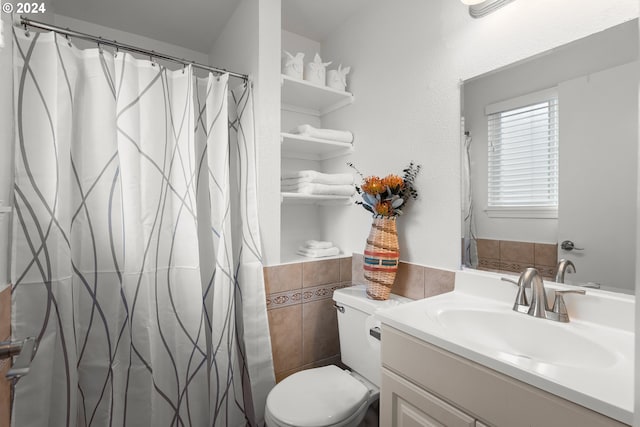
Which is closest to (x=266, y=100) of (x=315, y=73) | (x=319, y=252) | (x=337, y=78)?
(x=315, y=73)

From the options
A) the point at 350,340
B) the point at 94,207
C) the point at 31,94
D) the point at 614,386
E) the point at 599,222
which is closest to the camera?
the point at 614,386

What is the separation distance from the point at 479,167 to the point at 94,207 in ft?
5.29

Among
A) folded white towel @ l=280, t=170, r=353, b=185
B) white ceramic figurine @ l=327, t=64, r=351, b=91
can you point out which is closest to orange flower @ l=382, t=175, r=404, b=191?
folded white towel @ l=280, t=170, r=353, b=185

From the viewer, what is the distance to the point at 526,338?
987 mm

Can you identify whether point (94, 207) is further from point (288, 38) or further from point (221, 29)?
point (288, 38)

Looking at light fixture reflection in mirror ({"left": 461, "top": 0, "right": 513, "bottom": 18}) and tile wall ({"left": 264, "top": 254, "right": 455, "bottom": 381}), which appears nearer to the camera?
light fixture reflection in mirror ({"left": 461, "top": 0, "right": 513, "bottom": 18})

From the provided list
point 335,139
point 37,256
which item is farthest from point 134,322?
point 335,139

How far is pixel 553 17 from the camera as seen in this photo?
104cm

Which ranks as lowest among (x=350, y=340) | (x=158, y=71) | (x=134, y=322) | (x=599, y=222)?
(x=350, y=340)

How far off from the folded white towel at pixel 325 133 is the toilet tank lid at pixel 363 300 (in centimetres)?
89

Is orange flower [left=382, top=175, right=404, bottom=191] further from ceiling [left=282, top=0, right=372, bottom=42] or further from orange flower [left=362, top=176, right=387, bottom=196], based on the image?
ceiling [left=282, top=0, right=372, bottom=42]

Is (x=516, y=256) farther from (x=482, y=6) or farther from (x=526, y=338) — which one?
(x=482, y=6)

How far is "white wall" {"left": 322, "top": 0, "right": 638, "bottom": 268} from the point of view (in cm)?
107

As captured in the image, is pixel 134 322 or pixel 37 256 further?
pixel 134 322
